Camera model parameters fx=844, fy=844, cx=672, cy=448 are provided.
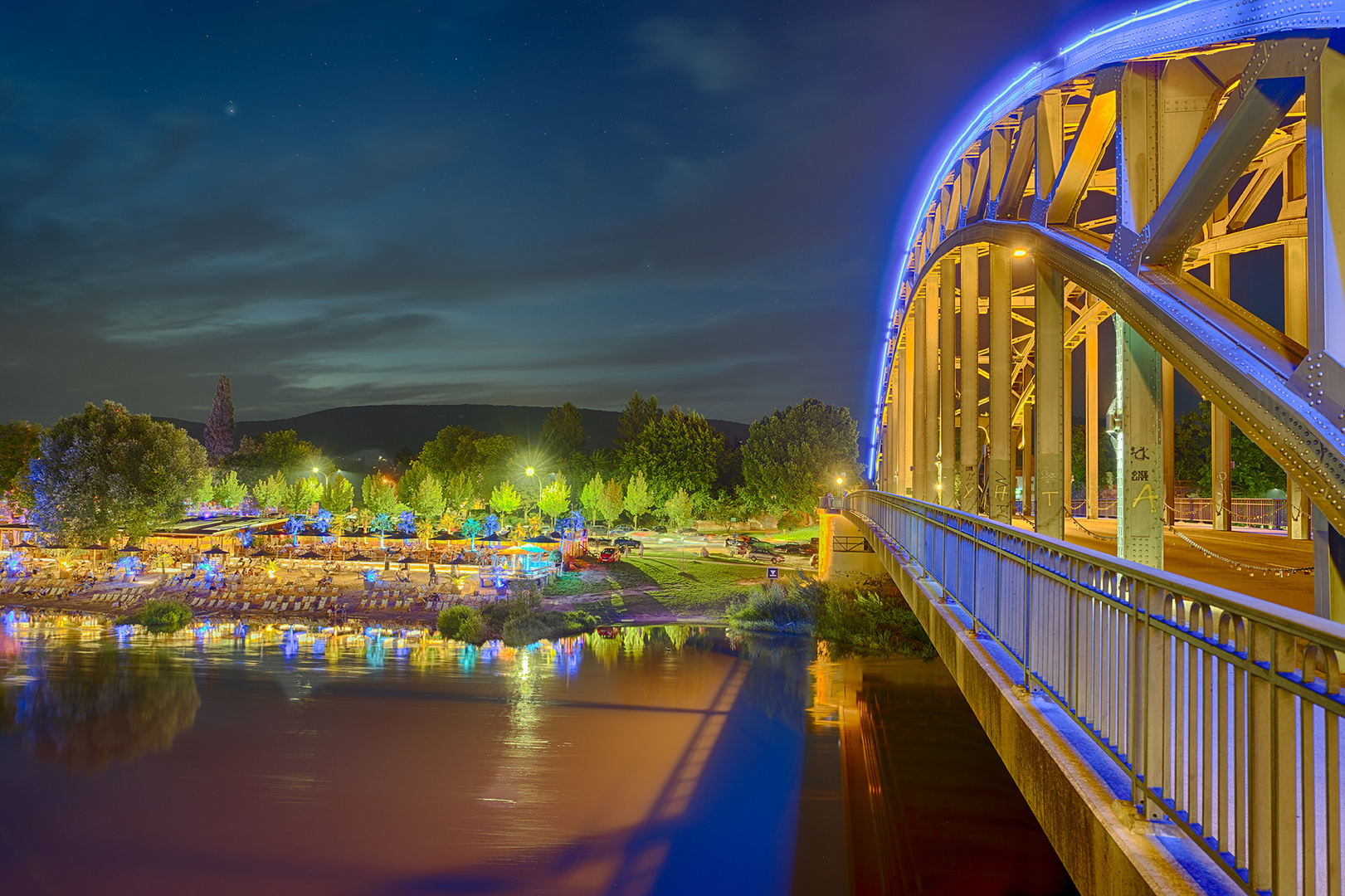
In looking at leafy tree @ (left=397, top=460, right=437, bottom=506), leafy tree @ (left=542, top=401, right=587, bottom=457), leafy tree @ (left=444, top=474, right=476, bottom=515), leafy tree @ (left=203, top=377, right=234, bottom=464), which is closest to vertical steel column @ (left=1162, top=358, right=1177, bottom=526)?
leafy tree @ (left=397, top=460, right=437, bottom=506)

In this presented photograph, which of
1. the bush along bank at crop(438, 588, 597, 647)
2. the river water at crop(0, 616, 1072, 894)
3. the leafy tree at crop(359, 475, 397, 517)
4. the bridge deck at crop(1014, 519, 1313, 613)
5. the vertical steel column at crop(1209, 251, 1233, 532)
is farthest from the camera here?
→ the leafy tree at crop(359, 475, 397, 517)

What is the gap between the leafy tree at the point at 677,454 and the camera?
7825 centimetres

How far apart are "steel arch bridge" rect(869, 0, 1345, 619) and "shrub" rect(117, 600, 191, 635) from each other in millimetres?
35277

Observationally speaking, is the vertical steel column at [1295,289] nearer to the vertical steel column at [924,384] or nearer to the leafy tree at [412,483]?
the vertical steel column at [924,384]

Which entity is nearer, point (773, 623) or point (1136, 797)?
point (1136, 797)

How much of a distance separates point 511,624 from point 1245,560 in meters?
27.4

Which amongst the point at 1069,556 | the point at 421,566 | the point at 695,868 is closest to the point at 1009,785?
the point at 695,868

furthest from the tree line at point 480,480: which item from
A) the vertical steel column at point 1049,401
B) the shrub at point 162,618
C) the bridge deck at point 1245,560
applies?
the vertical steel column at point 1049,401

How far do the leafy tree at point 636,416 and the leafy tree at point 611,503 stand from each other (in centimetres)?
1376

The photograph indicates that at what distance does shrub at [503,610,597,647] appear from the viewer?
33188 millimetres

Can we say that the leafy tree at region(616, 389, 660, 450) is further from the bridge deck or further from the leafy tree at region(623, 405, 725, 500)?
the bridge deck

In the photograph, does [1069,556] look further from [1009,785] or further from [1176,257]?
[1009,785]

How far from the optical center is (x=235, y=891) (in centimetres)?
1511

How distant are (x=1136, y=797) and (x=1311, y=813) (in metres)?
1.11
